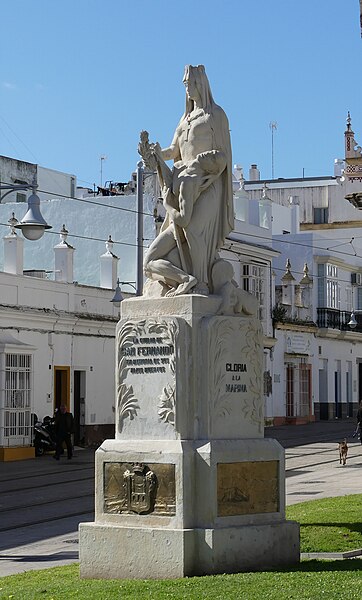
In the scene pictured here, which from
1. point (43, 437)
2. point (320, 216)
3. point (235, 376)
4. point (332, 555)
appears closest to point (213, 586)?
point (235, 376)

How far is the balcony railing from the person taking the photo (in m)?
60.7

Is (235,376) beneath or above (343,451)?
above

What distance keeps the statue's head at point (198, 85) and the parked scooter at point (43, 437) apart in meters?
23.2

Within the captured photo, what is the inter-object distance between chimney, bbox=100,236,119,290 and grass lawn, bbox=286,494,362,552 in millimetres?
22308

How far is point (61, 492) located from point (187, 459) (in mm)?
13238

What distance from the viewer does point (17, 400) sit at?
112ft

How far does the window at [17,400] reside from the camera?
33531 millimetres

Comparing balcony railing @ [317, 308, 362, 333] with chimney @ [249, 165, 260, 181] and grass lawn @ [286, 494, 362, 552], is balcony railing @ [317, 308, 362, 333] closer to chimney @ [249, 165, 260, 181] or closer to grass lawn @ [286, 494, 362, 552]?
chimney @ [249, 165, 260, 181]

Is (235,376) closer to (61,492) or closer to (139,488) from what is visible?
(139,488)

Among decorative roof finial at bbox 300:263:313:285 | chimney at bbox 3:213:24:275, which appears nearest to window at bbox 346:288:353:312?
decorative roof finial at bbox 300:263:313:285

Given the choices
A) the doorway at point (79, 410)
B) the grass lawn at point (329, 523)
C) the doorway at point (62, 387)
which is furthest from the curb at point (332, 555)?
the doorway at point (79, 410)

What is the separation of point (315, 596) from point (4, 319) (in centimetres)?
2554

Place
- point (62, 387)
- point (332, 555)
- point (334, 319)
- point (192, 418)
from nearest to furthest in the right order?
point (192, 418), point (332, 555), point (62, 387), point (334, 319)

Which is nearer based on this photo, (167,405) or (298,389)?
(167,405)
